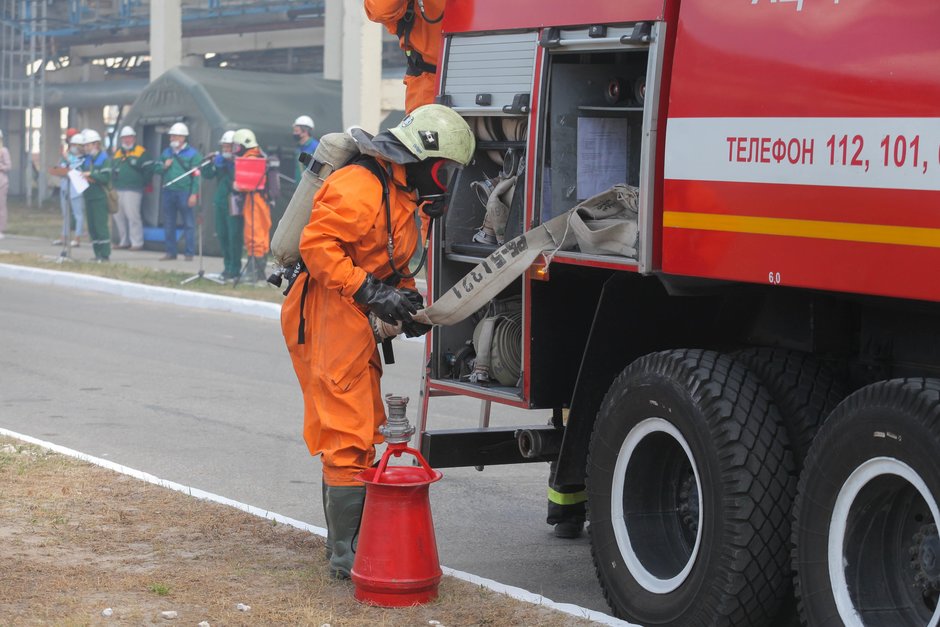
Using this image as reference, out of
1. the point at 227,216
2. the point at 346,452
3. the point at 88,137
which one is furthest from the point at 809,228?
the point at 88,137

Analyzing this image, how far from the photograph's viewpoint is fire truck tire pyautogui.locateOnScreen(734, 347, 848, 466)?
183 inches

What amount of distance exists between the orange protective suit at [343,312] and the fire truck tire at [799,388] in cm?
147

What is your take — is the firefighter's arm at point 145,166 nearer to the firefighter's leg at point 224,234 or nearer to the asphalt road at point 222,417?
the firefighter's leg at point 224,234

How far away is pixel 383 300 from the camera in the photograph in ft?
17.5

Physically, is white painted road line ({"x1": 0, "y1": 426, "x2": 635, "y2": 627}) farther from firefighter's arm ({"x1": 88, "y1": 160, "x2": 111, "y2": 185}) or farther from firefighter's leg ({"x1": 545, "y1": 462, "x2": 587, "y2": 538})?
firefighter's arm ({"x1": 88, "y1": 160, "x2": 111, "y2": 185})

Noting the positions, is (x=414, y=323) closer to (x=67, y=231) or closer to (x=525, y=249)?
(x=525, y=249)

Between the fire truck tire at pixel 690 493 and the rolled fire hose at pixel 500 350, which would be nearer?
the fire truck tire at pixel 690 493

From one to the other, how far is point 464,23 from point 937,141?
2.79 metres

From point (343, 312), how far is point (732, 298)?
1448 mm

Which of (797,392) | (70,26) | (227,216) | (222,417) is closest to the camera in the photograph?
(797,392)

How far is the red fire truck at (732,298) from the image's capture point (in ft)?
13.1

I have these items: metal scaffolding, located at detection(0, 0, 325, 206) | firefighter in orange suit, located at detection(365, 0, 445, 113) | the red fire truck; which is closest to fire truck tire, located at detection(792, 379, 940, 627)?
the red fire truck

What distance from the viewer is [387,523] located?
5109 millimetres

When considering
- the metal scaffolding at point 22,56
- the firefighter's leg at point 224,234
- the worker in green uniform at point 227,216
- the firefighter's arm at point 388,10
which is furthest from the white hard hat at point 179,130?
the firefighter's arm at point 388,10
